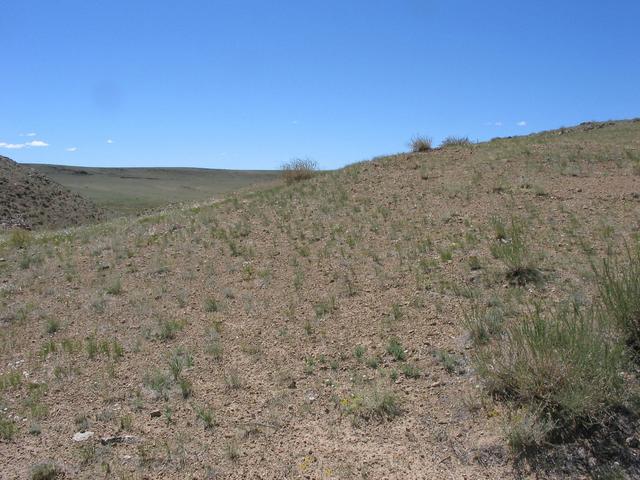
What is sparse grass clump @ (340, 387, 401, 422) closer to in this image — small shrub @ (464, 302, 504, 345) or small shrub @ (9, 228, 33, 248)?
small shrub @ (464, 302, 504, 345)

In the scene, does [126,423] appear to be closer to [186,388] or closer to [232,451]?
[186,388]

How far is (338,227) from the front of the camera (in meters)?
10.2

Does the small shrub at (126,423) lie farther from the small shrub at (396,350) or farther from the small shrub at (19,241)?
the small shrub at (19,241)

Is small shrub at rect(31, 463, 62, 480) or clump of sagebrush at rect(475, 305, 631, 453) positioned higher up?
clump of sagebrush at rect(475, 305, 631, 453)

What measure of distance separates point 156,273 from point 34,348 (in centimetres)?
256

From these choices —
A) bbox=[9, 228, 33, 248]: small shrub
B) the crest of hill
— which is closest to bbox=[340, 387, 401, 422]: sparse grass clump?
bbox=[9, 228, 33, 248]: small shrub

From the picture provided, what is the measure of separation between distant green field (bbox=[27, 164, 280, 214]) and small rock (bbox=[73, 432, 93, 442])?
122 ft

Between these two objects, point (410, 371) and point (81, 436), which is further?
point (410, 371)

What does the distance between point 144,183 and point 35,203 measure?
156 ft

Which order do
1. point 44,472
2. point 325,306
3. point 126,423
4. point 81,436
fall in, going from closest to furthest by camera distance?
point 44,472 < point 81,436 < point 126,423 < point 325,306

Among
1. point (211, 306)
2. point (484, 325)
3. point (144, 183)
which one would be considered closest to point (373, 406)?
point (484, 325)

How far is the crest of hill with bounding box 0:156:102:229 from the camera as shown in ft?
82.8

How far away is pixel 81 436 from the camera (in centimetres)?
462

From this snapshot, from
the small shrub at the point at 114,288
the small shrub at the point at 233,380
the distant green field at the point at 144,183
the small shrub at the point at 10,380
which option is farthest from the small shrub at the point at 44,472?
the distant green field at the point at 144,183
